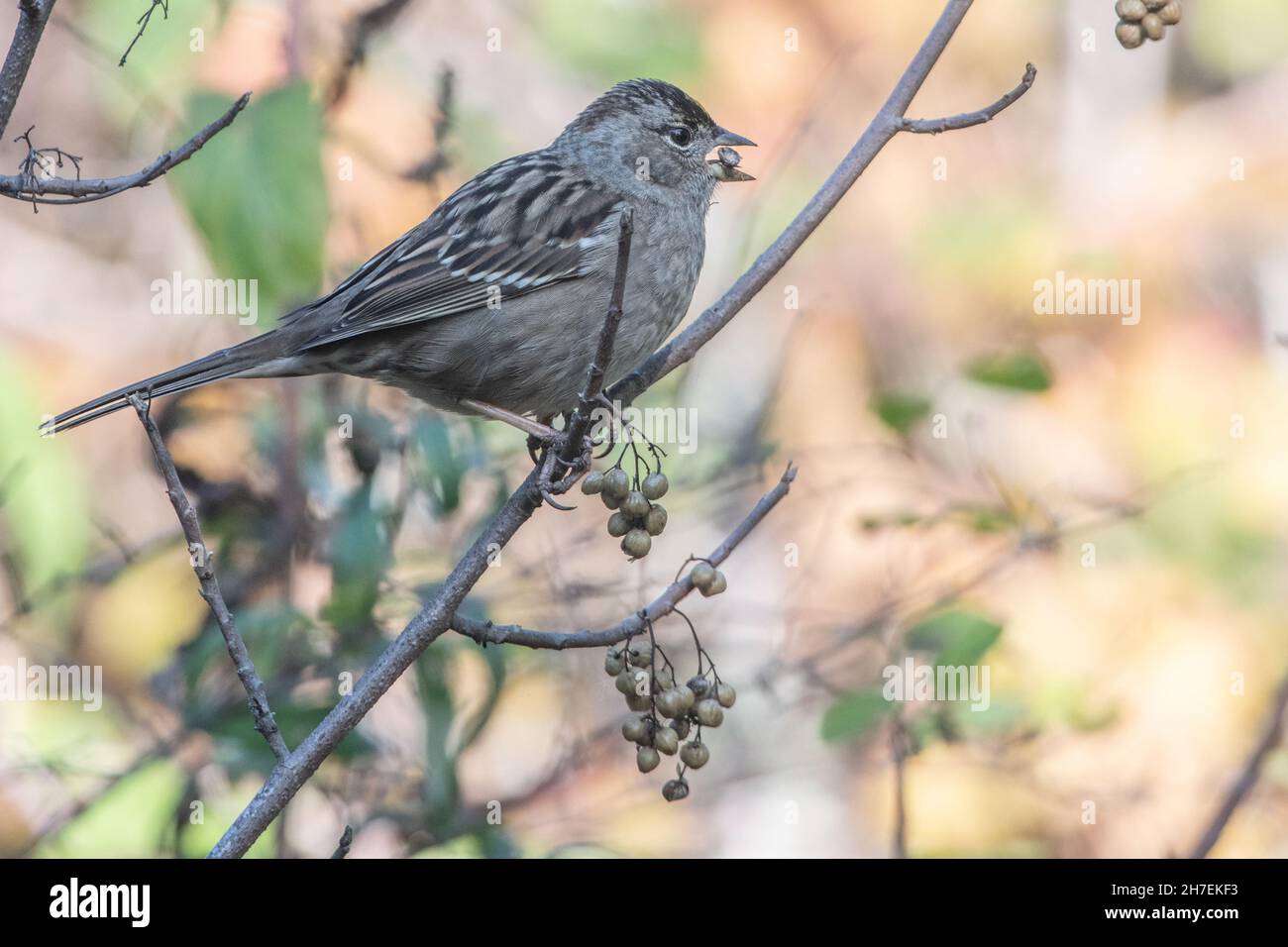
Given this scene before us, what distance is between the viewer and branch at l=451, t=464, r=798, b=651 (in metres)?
2.55

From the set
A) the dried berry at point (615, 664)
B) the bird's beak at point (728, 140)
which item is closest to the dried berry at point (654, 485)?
the dried berry at point (615, 664)

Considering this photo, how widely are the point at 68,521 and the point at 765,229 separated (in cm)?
320

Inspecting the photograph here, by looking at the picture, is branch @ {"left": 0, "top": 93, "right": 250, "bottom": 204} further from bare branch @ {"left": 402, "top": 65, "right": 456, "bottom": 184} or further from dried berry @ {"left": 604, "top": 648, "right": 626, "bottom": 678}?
bare branch @ {"left": 402, "top": 65, "right": 456, "bottom": 184}

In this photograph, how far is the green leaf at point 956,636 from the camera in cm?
387

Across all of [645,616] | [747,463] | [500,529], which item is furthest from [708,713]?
[747,463]

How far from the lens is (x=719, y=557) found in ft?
8.61

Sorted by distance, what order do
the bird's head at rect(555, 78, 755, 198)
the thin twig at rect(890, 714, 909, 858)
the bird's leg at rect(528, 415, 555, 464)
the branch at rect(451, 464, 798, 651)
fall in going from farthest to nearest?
1. the bird's head at rect(555, 78, 755, 198)
2. the bird's leg at rect(528, 415, 555, 464)
3. the thin twig at rect(890, 714, 909, 858)
4. the branch at rect(451, 464, 798, 651)

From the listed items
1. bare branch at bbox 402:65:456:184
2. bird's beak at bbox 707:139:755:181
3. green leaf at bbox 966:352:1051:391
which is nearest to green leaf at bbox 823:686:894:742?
green leaf at bbox 966:352:1051:391

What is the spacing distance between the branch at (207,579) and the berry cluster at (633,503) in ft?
2.57

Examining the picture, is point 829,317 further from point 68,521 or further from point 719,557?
point 719,557

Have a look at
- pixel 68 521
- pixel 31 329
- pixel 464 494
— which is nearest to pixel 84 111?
pixel 31 329

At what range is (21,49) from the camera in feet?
6.97

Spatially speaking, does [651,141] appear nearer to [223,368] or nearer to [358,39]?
[358,39]

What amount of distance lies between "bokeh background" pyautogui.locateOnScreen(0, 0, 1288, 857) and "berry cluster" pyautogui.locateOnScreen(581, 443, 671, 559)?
1184 mm
